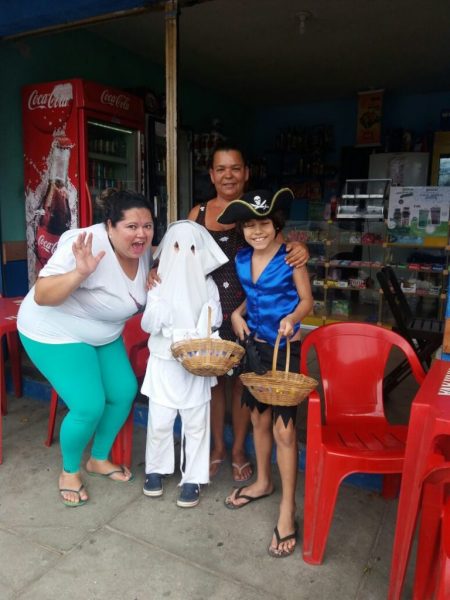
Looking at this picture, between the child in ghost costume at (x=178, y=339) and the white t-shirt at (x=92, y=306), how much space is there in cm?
13

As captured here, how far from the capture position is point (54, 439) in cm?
317

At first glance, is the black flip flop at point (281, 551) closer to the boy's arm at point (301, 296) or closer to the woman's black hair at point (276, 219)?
the boy's arm at point (301, 296)

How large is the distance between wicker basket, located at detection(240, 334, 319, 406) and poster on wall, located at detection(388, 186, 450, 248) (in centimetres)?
399

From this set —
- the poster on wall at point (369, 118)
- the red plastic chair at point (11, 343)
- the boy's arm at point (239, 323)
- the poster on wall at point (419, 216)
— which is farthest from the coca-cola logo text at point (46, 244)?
the poster on wall at point (369, 118)

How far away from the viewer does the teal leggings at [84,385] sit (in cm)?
241

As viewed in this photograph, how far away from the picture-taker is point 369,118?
24.9ft

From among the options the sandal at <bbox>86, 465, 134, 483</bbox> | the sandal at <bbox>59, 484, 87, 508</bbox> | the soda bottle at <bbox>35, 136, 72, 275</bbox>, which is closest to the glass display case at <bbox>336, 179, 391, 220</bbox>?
the soda bottle at <bbox>35, 136, 72, 275</bbox>

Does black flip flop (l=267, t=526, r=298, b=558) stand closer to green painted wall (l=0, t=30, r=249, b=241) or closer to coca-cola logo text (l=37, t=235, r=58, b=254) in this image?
coca-cola logo text (l=37, t=235, r=58, b=254)

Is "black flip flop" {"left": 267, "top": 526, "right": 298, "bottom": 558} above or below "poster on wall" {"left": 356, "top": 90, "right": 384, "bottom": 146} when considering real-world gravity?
below

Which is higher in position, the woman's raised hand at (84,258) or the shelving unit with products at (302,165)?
the shelving unit with products at (302,165)

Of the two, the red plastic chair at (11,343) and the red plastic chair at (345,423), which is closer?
the red plastic chair at (345,423)

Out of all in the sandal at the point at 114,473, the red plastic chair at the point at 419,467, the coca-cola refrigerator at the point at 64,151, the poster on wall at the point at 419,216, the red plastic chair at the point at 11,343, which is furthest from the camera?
the poster on wall at the point at 419,216

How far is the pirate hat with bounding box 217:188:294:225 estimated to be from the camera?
7.03 feet

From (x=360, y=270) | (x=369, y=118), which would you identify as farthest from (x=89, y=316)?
(x=369, y=118)
